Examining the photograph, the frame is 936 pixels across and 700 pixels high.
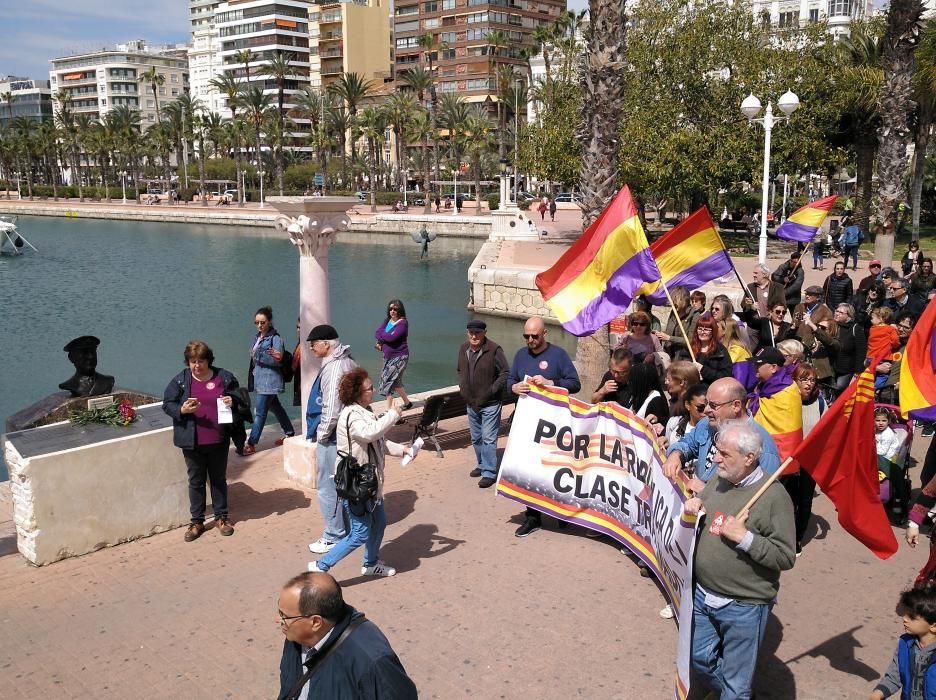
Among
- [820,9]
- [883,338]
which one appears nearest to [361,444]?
[883,338]

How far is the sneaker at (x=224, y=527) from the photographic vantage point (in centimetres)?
731

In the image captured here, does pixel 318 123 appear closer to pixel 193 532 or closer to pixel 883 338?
pixel 883 338

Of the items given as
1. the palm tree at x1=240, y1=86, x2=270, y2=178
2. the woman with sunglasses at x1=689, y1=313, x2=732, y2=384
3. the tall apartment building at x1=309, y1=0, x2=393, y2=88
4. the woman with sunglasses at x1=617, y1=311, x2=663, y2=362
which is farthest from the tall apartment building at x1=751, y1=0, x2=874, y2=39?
the woman with sunglasses at x1=689, y1=313, x2=732, y2=384

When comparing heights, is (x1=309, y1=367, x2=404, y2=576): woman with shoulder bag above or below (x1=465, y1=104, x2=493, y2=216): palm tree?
below

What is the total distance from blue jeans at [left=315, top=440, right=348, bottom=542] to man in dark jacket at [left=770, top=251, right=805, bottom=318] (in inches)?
391

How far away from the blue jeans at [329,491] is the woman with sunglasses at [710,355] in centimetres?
347

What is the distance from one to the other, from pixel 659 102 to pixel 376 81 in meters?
89.7

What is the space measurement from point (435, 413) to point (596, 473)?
3.30 m

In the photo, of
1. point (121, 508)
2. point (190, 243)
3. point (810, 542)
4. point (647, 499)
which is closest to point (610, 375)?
point (647, 499)

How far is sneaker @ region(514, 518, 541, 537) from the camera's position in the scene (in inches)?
284

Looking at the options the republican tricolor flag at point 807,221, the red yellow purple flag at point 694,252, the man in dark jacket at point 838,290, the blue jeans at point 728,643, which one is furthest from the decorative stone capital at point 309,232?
the man in dark jacket at point 838,290

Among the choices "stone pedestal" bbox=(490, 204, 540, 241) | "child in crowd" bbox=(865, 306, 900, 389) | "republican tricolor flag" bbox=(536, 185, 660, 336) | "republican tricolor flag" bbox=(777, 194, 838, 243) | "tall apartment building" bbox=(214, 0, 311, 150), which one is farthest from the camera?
"tall apartment building" bbox=(214, 0, 311, 150)

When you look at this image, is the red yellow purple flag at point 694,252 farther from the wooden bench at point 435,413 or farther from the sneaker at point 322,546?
the sneaker at point 322,546

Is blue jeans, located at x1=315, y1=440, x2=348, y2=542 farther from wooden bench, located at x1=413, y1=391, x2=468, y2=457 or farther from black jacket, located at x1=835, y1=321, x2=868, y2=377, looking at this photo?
black jacket, located at x1=835, y1=321, x2=868, y2=377
